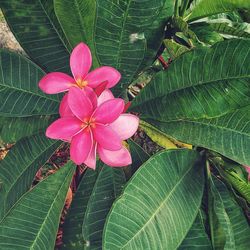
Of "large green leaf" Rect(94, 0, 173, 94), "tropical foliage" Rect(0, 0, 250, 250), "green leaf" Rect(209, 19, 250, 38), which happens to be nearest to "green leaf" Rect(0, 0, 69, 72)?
"tropical foliage" Rect(0, 0, 250, 250)

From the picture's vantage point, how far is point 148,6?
41.6 inches

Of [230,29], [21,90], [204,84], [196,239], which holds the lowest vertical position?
[196,239]

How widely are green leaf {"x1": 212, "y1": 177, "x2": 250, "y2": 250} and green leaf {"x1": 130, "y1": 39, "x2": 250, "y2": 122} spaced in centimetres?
28

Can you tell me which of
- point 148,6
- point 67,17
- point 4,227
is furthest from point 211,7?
point 4,227

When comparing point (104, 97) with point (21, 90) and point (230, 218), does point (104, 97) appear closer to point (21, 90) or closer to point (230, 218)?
point (21, 90)

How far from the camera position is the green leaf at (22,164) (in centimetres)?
125

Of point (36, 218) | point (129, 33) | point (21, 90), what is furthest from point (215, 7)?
point (36, 218)

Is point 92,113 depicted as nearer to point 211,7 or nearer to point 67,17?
point 67,17

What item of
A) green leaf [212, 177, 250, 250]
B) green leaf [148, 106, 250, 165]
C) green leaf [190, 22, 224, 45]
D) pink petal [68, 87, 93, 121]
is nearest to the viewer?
pink petal [68, 87, 93, 121]

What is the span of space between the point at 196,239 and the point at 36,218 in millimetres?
386

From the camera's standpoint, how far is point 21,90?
1.18 meters

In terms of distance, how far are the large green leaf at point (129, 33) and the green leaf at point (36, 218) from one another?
0.30 m

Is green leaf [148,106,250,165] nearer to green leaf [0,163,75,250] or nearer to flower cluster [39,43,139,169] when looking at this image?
flower cluster [39,43,139,169]

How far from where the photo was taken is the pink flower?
956mm
